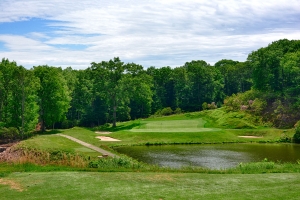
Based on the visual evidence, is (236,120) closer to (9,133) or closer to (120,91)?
(120,91)

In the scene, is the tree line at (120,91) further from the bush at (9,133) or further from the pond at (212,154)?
the pond at (212,154)

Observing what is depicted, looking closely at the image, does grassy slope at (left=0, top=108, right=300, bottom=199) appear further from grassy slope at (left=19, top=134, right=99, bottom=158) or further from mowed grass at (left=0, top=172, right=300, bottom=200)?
grassy slope at (left=19, top=134, right=99, bottom=158)

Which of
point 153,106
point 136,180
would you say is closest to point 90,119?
point 153,106

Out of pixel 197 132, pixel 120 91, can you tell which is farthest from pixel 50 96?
pixel 197 132

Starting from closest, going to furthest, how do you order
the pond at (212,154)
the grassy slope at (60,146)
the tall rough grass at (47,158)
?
the tall rough grass at (47,158)
the pond at (212,154)
the grassy slope at (60,146)

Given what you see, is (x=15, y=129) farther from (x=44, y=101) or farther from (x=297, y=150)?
(x=297, y=150)

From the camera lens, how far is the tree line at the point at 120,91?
52.6 meters

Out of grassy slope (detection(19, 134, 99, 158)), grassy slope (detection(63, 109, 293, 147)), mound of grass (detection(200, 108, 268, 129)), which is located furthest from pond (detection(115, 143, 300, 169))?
mound of grass (detection(200, 108, 268, 129))

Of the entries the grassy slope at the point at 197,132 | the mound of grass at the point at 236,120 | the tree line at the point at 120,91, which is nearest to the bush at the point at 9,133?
the tree line at the point at 120,91

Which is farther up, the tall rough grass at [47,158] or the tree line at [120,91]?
the tree line at [120,91]

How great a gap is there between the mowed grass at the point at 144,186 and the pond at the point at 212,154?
1239cm

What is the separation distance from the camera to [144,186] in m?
16.4

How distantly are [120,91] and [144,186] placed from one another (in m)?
51.1

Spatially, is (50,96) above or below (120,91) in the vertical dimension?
below
